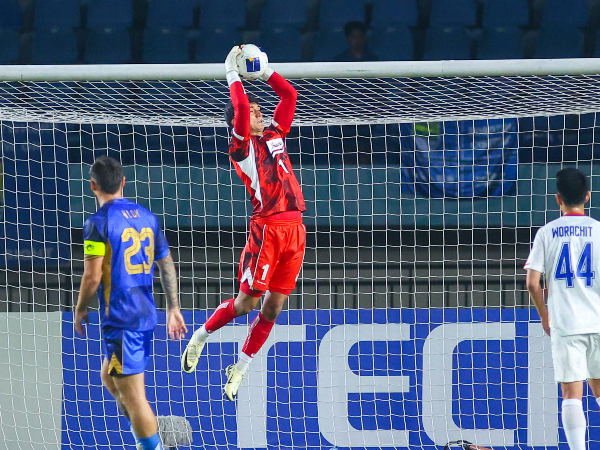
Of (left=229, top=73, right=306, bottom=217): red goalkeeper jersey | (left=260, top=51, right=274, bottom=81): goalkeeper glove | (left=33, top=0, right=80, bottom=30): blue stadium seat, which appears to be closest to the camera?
(left=260, top=51, right=274, bottom=81): goalkeeper glove

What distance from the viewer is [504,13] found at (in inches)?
290

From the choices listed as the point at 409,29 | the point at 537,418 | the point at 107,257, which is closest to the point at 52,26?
the point at 409,29

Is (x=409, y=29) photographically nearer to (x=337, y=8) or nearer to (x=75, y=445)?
(x=337, y=8)

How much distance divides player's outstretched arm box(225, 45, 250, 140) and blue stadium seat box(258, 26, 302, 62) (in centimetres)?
297

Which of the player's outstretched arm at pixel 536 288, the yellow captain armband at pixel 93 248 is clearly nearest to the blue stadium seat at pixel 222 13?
the yellow captain armband at pixel 93 248

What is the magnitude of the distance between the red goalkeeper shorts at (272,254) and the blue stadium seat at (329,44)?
306 centimetres

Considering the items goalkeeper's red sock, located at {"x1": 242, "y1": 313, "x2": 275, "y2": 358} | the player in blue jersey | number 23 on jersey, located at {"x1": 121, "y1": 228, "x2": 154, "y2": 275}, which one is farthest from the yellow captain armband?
goalkeeper's red sock, located at {"x1": 242, "y1": 313, "x2": 275, "y2": 358}

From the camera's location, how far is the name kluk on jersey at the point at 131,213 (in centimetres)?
379

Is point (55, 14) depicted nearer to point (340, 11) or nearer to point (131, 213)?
point (340, 11)

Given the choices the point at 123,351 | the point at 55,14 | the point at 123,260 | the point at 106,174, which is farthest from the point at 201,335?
the point at 55,14

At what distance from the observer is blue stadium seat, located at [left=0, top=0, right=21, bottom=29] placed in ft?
23.7

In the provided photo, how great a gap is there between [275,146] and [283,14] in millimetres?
3214

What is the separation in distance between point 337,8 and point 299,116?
6.75 feet

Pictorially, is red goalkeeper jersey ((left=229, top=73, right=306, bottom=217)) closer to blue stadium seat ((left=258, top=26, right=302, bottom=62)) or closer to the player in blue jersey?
the player in blue jersey
